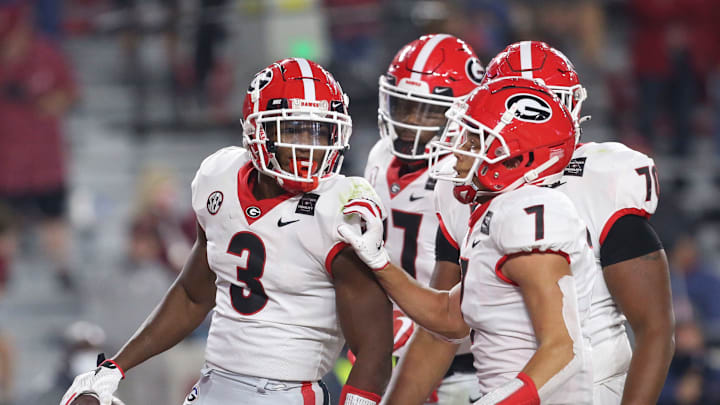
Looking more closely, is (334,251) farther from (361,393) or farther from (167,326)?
(167,326)

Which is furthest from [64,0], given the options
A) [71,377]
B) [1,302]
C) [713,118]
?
[713,118]

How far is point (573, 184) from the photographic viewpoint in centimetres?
276

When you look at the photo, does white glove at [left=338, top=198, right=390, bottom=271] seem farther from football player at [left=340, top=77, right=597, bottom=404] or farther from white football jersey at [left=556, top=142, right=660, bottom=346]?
white football jersey at [left=556, top=142, right=660, bottom=346]

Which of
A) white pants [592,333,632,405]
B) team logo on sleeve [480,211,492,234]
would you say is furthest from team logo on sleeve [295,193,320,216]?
white pants [592,333,632,405]

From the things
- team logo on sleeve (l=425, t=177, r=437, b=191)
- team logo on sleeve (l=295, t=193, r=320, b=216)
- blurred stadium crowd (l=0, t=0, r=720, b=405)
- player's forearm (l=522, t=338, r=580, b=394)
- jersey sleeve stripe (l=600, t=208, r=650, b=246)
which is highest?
team logo on sleeve (l=295, t=193, r=320, b=216)

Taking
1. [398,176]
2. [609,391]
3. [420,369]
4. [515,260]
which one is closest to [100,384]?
[420,369]

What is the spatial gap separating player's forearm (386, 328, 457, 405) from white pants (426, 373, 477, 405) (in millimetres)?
407

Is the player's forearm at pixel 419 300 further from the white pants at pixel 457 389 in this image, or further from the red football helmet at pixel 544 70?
the red football helmet at pixel 544 70

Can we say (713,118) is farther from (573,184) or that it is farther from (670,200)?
(573,184)

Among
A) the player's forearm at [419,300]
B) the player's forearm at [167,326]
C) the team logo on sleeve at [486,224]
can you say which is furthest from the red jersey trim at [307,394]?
the team logo on sleeve at [486,224]

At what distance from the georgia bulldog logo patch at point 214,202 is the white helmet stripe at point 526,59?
969 millimetres

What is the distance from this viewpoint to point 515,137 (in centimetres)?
253

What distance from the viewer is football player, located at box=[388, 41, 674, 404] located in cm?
265

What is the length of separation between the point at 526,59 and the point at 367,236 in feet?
2.79
